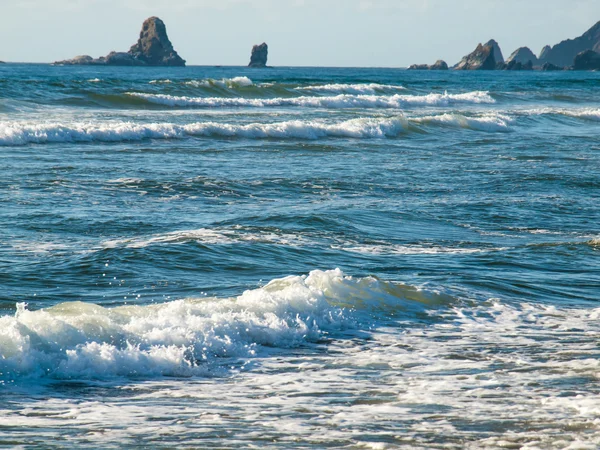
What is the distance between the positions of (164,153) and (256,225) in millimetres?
9044

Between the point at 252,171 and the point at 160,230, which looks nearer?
the point at 160,230

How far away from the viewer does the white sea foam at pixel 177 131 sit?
21.1 m

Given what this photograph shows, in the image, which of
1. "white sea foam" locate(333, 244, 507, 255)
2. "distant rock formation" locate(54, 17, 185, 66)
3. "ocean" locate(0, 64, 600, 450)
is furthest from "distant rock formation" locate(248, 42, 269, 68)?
"white sea foam" locate(333, 244, 507, 255)

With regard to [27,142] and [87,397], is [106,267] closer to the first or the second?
[87,397]

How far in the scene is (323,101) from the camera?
39.4 metres

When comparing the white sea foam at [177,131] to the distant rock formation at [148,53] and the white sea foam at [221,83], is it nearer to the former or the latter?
the white sea foam at [221,83]

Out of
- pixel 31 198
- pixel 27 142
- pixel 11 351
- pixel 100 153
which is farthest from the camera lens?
pixel 27 142

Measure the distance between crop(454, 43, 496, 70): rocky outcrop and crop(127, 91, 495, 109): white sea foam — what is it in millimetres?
146399

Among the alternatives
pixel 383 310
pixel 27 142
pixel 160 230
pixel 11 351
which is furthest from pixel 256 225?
pixel 27 142

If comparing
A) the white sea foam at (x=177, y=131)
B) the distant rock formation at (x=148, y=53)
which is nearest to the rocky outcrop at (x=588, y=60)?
the distant rock formation at (x=148, y=53)

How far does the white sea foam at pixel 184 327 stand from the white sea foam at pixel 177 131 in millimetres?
14569

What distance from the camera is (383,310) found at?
298 inches

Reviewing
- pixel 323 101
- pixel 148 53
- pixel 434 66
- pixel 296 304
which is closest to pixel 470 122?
pixel 323 101

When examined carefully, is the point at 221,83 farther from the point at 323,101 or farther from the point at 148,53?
the point at 148,53
